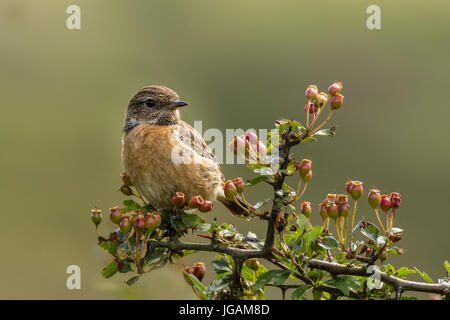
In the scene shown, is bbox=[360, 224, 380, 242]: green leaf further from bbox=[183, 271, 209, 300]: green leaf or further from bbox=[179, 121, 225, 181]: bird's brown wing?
bbox=[179, 121, 225, 181]: bird's brown wing

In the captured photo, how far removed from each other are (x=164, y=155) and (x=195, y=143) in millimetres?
456

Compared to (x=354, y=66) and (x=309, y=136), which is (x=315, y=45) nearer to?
(x=354, y=66)

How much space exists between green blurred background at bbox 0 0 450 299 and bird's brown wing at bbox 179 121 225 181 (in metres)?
3.05

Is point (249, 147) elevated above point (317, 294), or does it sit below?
above

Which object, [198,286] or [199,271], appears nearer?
[198,286]

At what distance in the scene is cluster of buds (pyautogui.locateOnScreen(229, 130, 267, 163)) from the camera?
3.55 meters

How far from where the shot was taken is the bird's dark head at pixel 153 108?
19.2 ft

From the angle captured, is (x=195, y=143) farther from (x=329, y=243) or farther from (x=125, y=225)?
(x=329, y=243)

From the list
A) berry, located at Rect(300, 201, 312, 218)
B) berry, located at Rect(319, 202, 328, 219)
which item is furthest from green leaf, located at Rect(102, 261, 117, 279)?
berry, located at Rect(319, 202, 328, 219)

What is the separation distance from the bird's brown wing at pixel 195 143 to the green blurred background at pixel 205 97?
3.05 meters

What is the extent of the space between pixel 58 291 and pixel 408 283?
7.17 metres

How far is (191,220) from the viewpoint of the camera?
13.5ft

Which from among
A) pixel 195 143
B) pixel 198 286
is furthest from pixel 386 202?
pixel 195 143

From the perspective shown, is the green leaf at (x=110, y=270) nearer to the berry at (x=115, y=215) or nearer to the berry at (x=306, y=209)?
the berry at (x=115, y=215)
